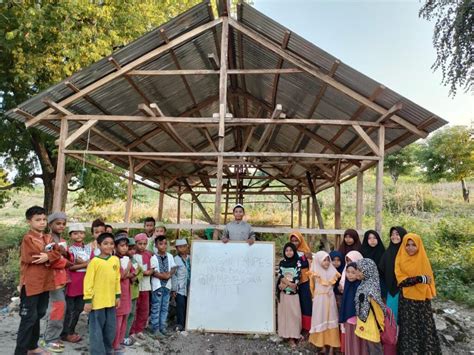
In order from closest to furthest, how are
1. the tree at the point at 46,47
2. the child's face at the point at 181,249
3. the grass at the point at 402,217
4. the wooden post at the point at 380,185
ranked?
the child's face at the point at 181,249, the wooden post at the point at 380,185, the tree at the point at 46,47, the grass at the point at 402,217

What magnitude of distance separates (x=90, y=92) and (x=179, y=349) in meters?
4.28

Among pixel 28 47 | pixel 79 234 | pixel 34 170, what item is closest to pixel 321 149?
pixel 79 234

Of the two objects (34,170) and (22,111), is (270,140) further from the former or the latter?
(34,170)

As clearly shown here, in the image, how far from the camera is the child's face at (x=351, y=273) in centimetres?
388

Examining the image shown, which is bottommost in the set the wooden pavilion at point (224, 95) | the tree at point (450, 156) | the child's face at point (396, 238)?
the child's face at point (396, 238)

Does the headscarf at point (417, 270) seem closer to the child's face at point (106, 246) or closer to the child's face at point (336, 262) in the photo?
the child's face at point (336, 262)

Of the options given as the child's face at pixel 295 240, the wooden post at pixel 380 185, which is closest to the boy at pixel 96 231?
the child's face at pixel 295 240

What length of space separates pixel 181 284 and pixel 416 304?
10.2 ft

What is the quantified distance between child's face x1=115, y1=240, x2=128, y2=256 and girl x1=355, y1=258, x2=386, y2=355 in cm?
266

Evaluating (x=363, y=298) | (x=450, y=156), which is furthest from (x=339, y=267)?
(x=450, y=156)

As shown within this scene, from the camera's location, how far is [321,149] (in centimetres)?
888

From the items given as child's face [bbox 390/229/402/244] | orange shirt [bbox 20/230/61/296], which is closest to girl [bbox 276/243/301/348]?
child's face [bbox 390/229/402/244]

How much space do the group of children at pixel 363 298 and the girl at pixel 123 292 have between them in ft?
6.68

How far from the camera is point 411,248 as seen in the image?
13.1 ft
